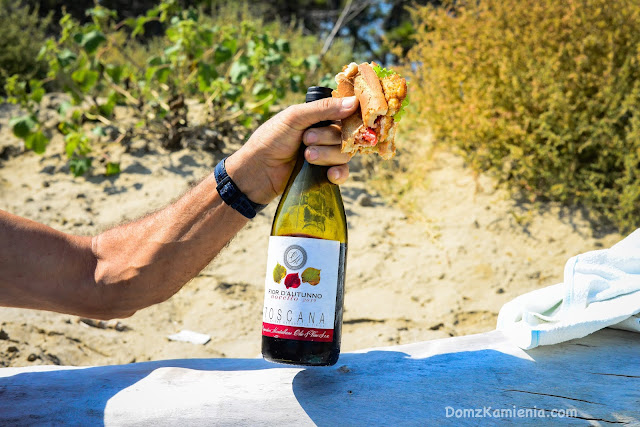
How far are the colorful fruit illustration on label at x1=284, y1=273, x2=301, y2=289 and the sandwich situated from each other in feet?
1.27

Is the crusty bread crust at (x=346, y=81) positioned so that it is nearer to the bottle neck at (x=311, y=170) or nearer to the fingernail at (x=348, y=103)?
the fingernail at (x=348, y=103)

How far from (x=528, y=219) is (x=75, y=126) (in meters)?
3.67

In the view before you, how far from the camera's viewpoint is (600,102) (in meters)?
4.08

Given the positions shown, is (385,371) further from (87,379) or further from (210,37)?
(210,37)

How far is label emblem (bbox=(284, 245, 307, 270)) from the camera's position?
1546 mm

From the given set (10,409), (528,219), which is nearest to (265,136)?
(10,409)

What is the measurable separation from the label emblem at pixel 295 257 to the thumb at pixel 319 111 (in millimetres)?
370

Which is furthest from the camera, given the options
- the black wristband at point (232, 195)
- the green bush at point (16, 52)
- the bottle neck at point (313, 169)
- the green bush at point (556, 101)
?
the green bush at point (16, 52)

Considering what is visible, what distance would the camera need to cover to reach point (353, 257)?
3.84 meters

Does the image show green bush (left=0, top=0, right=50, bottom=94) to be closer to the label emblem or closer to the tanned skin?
the tanned skin

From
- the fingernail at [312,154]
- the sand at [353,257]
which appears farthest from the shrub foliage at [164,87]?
the fingernail at [312,154]

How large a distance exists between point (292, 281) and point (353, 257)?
2.31 metres

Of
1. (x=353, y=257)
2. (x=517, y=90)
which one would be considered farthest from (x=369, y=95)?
(x=517, y=90)

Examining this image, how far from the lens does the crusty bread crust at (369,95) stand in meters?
1.49
